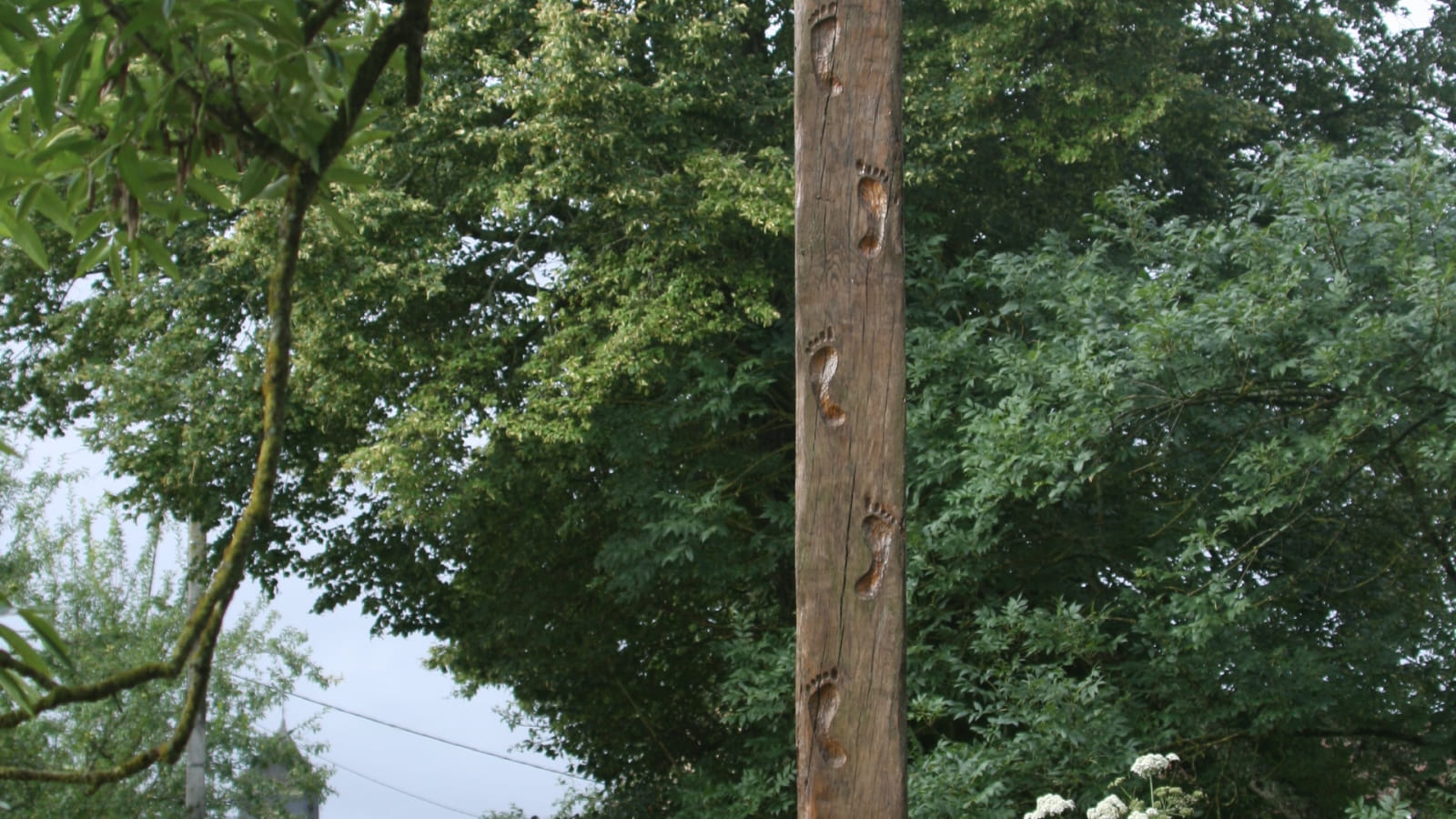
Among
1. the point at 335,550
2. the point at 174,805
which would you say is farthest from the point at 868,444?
the point at 174,805

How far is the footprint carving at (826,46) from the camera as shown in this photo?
324cm

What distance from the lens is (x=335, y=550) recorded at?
13.1m

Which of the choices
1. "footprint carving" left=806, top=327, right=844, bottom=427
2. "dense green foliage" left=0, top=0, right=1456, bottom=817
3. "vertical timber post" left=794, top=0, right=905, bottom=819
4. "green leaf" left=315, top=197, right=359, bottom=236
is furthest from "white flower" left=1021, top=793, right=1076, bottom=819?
"green leaf" left=315, top=197, right=359, bottom=236

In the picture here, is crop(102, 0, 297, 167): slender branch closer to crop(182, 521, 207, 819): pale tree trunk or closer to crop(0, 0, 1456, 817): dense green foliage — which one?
crop(0, 0, 1456, 817): dense green foliage

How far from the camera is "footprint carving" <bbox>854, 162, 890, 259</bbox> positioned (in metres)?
3.21

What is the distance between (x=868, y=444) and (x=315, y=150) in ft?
6.73

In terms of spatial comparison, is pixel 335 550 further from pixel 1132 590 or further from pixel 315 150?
pixel 315 150

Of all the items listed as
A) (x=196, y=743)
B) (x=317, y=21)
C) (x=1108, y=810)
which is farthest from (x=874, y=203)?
(x=196, y=743)

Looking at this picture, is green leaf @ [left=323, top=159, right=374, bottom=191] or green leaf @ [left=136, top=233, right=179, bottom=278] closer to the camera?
green leaf @ [left=323, top=159, right=374, bottom=191]

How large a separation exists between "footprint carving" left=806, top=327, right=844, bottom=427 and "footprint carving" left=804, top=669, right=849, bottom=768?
0.57m

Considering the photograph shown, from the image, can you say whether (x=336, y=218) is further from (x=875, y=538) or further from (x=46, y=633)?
(x=875, y=538)

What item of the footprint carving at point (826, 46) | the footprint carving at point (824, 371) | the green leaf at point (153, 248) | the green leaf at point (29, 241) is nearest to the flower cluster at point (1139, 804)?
the footprint carving at point (824, 371)

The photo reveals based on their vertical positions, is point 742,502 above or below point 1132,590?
above

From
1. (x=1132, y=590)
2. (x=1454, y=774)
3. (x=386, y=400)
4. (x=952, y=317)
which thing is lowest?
(x=1454, y=774)
